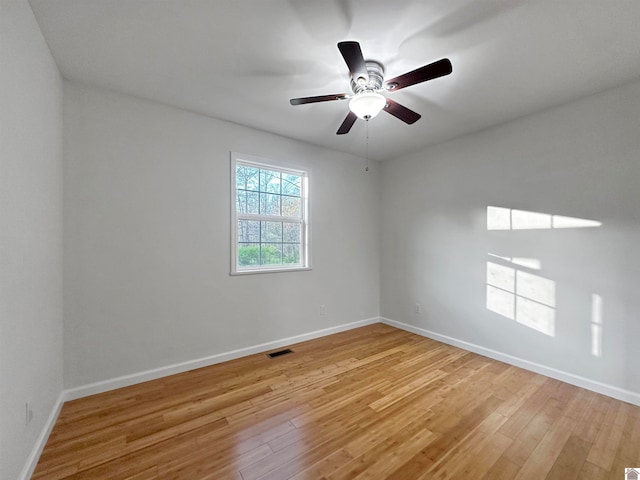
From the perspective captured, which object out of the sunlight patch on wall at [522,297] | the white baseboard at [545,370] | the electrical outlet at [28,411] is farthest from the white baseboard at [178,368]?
the sunlight patch on wall at [522,297]

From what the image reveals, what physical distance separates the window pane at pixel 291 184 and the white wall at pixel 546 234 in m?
1.67

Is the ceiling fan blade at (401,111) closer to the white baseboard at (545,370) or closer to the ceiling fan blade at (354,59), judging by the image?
the ceiling fan blade at (354,59)

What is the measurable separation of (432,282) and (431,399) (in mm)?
1773

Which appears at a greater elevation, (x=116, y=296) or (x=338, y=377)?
(x=116, y=296)

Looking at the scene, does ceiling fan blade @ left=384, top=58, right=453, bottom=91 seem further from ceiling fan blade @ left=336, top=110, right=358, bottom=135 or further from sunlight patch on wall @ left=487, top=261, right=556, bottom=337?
sunlight patch on wall @ left=487, top=261, right=556, bottom=337

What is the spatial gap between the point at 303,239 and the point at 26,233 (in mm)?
2610

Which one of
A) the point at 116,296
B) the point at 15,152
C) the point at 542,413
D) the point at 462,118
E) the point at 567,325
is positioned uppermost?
the point at 462,118

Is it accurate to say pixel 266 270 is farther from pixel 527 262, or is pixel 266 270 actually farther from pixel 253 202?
pixel 527 262

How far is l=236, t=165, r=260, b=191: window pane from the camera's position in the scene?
319 cm

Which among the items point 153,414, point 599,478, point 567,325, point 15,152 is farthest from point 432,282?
point 15,152

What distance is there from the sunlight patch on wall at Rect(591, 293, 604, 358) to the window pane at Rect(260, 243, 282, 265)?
Result: 3.19 metres

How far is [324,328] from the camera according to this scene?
3818 mm

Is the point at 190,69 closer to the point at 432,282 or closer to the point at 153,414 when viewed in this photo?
the point at 153,414

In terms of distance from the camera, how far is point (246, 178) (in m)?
3.25
